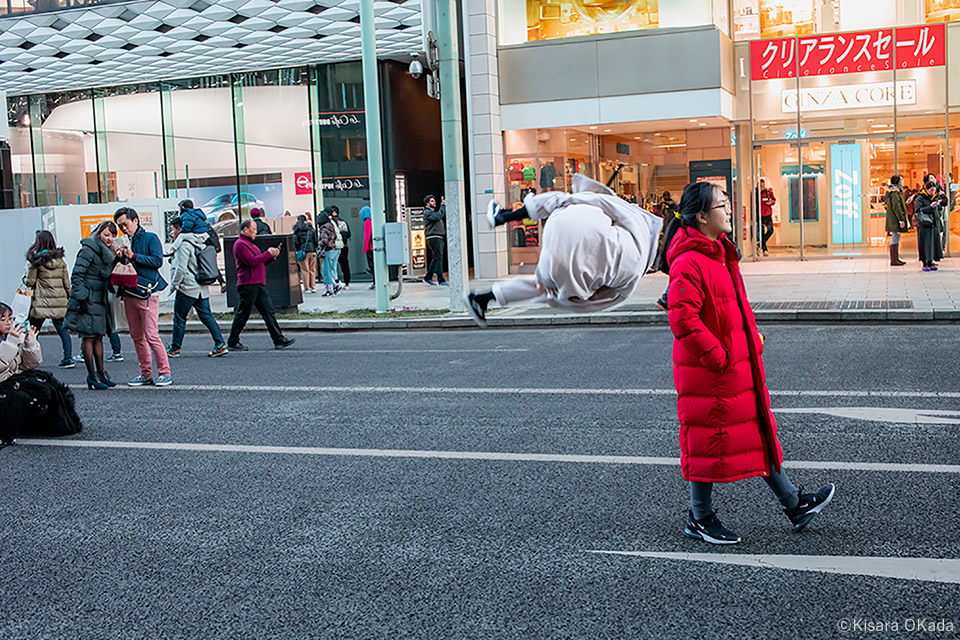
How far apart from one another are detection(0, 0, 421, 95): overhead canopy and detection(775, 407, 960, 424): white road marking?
14.1 m

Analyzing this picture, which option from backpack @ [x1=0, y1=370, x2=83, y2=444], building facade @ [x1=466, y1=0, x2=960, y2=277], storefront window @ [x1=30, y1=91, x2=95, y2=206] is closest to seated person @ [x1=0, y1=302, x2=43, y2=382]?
backpack @ [x1=0, y1=370, x2=83, y2=444]

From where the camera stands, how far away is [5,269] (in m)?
20.3

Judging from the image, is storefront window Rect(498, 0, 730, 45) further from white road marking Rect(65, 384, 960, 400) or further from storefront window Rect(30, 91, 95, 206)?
white road marking Rect(65, 384, 960, 400)

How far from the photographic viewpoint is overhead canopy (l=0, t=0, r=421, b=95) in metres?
21.0

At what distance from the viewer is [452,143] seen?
16.7m

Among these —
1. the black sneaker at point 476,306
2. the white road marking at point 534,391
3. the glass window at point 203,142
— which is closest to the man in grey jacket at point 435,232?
the glass window at point 203,142

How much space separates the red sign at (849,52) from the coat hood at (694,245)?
66.8 feet

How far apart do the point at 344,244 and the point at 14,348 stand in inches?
588

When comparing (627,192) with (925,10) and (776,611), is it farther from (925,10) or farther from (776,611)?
(776,611)

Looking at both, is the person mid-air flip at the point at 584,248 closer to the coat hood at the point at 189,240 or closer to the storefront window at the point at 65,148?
the coat hood at the point at 189,240

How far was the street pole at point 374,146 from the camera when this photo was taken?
16984mm

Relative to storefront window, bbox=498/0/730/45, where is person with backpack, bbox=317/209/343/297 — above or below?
below

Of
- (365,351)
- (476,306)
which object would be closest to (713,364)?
(476,306)

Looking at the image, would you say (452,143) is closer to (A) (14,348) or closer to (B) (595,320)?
(B) (595,320)
